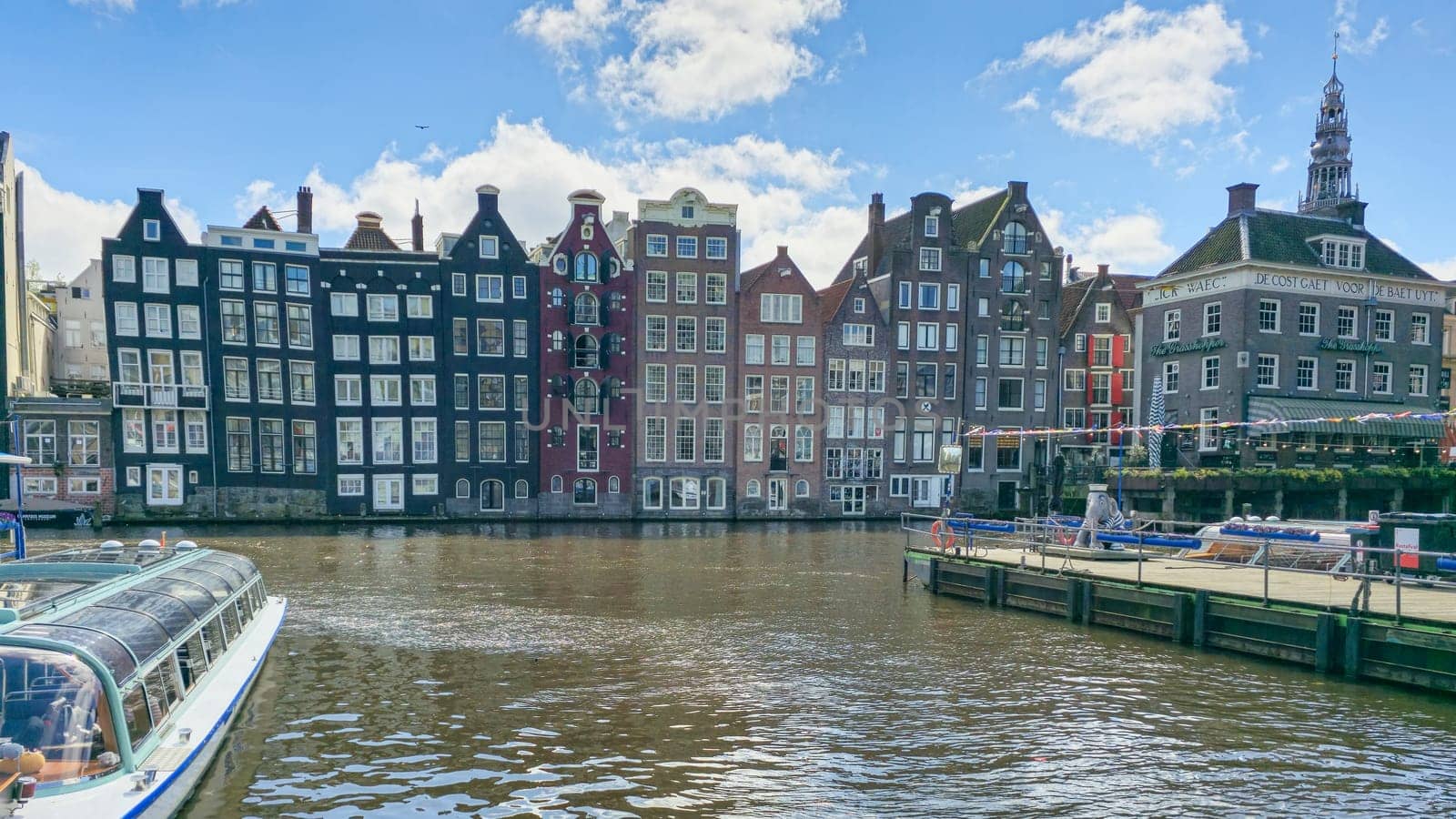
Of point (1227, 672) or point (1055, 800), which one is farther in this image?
point (1227, 672)

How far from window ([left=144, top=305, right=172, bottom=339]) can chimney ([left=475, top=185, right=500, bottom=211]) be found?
19.2 m

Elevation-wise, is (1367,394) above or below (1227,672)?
above

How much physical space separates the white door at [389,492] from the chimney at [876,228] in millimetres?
36233

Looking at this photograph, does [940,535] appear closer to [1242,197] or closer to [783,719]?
[783,719]

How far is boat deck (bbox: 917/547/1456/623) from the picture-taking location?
19703mm

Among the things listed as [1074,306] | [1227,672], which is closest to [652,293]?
[1074,306]

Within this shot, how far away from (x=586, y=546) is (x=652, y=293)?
21.7 m

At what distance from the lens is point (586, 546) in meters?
42.1

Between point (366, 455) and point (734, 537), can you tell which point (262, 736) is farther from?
point (366, 455)

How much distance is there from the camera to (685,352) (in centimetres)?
5906

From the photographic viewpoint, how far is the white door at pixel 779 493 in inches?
2370

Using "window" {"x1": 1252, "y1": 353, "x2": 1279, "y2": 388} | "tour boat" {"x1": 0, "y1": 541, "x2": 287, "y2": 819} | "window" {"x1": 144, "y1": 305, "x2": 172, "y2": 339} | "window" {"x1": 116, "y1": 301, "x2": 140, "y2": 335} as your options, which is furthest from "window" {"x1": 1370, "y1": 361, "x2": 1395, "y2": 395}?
"window" {"x1": 116, "y1": 301, "x2": 140, "y2": 335}

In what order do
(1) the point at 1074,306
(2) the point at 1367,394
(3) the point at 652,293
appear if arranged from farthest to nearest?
1. (1) the point at 1074,306
2. (3) the point at 652,293
3. (2) the point at 1367,394

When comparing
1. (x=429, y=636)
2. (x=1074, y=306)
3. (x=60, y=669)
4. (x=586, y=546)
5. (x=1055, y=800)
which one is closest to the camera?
(x=60, y=669)
